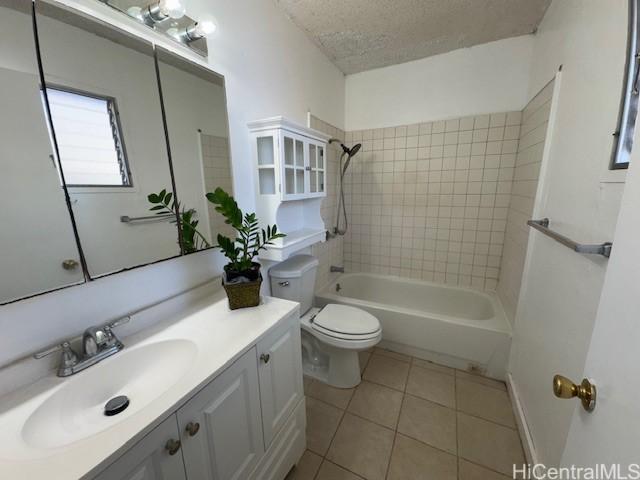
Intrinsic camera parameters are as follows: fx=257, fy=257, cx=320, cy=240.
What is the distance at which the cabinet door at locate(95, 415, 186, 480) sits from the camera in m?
0.54

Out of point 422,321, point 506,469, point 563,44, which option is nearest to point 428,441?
point 506,469

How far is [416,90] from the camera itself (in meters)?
2.21

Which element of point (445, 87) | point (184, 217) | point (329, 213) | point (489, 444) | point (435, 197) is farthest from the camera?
point (329, 213)

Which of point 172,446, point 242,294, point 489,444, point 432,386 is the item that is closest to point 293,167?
point 242,294

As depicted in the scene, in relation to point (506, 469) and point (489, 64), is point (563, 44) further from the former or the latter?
point (506, 469)

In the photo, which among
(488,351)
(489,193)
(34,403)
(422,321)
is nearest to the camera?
(34,403)

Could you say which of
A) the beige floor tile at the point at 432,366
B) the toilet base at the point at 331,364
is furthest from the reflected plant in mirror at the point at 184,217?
the beige floor tile at the point at 432,366

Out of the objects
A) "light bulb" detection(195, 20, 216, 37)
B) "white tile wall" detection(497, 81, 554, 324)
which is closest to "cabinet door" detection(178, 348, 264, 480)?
"light bulb" detection(195, 20, 216, 37)

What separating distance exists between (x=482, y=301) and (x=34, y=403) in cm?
262

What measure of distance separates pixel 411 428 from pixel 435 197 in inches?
69.5

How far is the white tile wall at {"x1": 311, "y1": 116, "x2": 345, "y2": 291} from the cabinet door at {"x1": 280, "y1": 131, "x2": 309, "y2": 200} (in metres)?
0.66

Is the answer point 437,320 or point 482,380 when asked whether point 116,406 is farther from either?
point 482,380

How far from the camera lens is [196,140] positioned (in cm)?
114

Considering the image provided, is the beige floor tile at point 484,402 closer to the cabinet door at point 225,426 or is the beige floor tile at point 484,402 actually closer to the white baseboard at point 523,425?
the white baseboard at point 523,425
